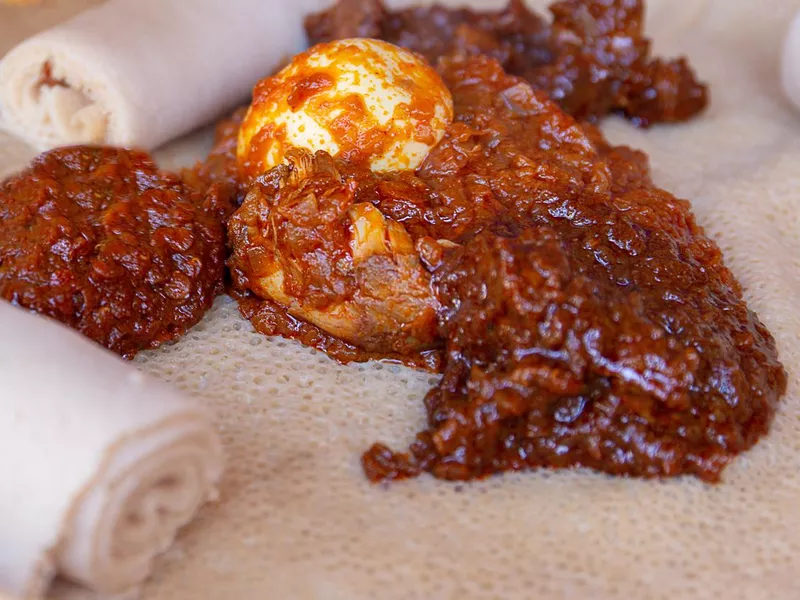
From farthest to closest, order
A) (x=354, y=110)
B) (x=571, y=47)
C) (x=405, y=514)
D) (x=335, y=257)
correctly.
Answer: (x=571, y=47) < (x=354, y=110) < (x=335, y=257) < (x=405, y=514)

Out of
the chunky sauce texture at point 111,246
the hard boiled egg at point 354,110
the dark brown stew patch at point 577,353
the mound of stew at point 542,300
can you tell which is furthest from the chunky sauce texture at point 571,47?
the chunky sauce texture at point 111,246

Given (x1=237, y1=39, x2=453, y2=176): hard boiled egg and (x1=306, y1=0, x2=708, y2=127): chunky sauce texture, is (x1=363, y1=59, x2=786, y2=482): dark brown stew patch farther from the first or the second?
(x1=306, y1=0, x2=708, y2=127): chunky sauce texture

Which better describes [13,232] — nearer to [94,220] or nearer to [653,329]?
[94,220]

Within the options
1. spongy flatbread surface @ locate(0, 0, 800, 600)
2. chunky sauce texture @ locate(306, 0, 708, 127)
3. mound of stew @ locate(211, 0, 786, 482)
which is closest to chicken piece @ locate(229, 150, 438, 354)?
mound of stew @ locate(211, 0, 786, 482)

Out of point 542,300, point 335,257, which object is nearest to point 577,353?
point 542,300

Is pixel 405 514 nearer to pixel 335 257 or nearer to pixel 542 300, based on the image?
pixel 542 300

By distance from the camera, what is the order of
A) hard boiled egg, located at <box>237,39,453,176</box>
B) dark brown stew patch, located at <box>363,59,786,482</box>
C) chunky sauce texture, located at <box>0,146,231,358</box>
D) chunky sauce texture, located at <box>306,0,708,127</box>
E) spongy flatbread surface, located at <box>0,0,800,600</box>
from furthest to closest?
chunky sauce texture, located at <box>306,0,708,127</box> → hard boiled egg, located at <box>237,39,453,176</box> → chunky sauce texture, located at <box>0,146,231,358</box> → dark brown stew patch, located at <box>363,59,786,482</box> → spongy flatbread surface, located at <box>0,0,800,600</box>

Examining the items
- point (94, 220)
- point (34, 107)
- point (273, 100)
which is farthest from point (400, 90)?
point (34, 107)
